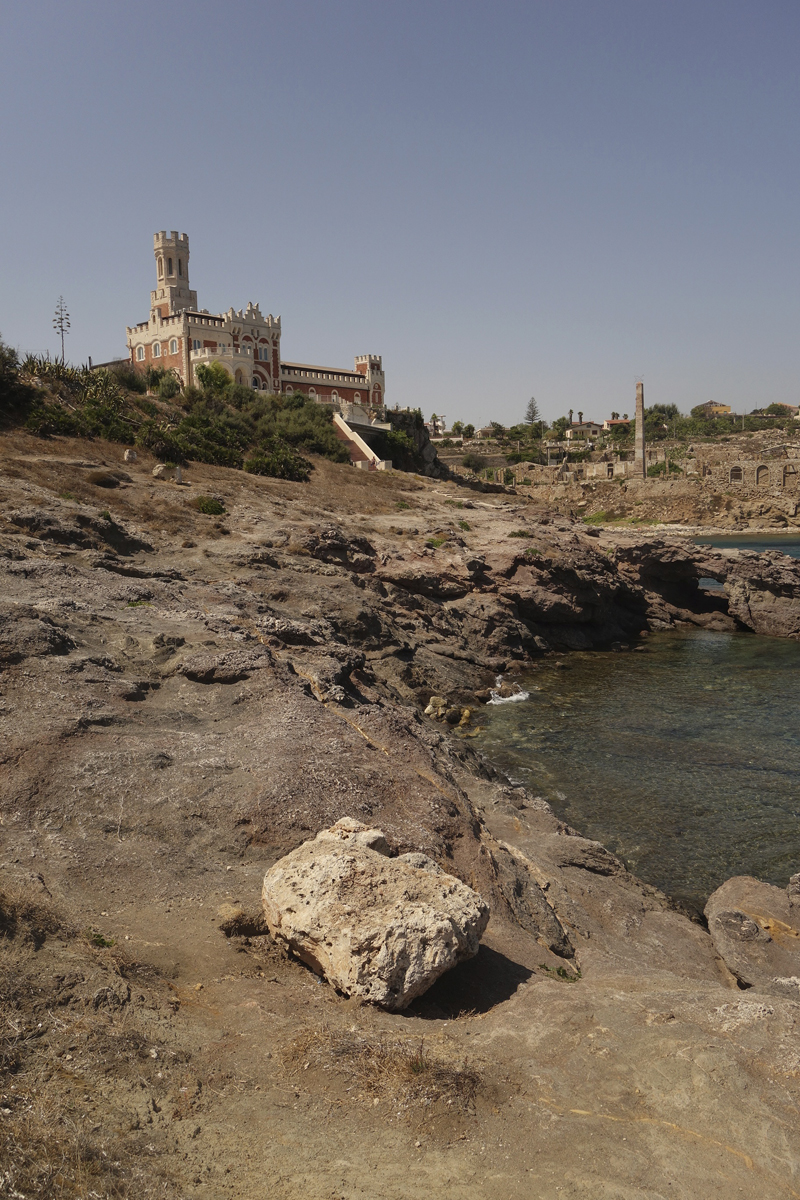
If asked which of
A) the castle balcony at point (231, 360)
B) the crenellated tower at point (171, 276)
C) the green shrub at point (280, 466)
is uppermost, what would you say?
the crenellated tower at point (171, 276)

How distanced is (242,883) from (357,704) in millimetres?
4245

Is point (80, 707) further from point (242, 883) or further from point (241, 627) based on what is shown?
point (241, 627)

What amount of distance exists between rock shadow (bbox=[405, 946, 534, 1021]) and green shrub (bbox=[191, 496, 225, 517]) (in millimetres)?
21402

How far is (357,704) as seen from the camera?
10.8 meters

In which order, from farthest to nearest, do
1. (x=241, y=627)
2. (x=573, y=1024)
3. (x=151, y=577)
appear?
1. (x=151, y=577)
2. (x=241, y=627)
3. (x=573, y=1024)

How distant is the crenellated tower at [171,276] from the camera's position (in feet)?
189

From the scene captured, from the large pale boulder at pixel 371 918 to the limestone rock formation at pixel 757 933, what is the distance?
3866 mm

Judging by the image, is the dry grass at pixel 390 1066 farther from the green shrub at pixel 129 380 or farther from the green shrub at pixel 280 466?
the green shrub at pixel 129 380

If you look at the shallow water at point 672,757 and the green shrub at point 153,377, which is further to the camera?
the green shrub at point 153,377

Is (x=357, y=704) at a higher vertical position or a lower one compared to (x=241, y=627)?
lower

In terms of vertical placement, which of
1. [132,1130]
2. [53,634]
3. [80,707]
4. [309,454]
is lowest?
[132,1130]

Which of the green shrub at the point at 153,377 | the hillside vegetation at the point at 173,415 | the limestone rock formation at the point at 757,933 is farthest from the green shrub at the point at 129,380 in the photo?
the limestone rock formation at the point at 757,933

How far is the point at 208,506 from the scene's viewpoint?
84.8 feet

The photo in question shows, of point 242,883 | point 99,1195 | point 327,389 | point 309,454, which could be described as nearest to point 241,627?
point 242,883
